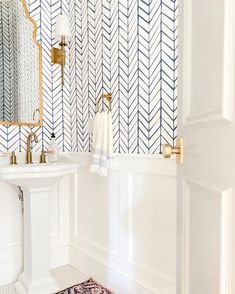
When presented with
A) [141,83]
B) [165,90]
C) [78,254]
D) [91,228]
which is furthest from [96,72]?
[78,254]

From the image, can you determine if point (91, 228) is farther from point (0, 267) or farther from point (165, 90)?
point (165, 90)

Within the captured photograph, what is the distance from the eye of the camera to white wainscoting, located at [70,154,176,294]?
1561mm

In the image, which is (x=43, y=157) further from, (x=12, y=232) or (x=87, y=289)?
(x=87, y=289)

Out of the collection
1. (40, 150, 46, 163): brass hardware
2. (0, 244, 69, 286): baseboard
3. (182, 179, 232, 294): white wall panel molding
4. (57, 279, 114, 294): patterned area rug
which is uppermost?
(40, 150, 46, 163): brass hardware

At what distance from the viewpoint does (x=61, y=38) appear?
218cm

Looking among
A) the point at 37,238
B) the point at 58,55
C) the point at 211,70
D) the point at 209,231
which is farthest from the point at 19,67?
the point at 209,231

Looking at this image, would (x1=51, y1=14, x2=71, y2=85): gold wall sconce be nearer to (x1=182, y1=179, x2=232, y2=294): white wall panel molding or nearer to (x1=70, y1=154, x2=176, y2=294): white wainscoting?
(x1=70, y1=154, x2=176, y2=294): white wainscoting

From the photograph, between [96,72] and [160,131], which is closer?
[160,131]

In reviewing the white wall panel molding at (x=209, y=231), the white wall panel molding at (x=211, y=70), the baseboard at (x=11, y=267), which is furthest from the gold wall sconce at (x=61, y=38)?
the white wall panel molding at (x=209, y=231)

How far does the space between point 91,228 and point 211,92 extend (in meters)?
1.72

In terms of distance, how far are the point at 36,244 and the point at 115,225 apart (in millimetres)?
552

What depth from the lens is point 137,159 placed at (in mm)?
1707

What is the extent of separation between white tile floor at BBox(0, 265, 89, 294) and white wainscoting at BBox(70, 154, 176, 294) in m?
0.06

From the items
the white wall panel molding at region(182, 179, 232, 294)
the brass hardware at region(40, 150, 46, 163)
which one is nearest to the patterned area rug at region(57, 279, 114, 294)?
the brass hardware at region(40, 150, 46, 163)
